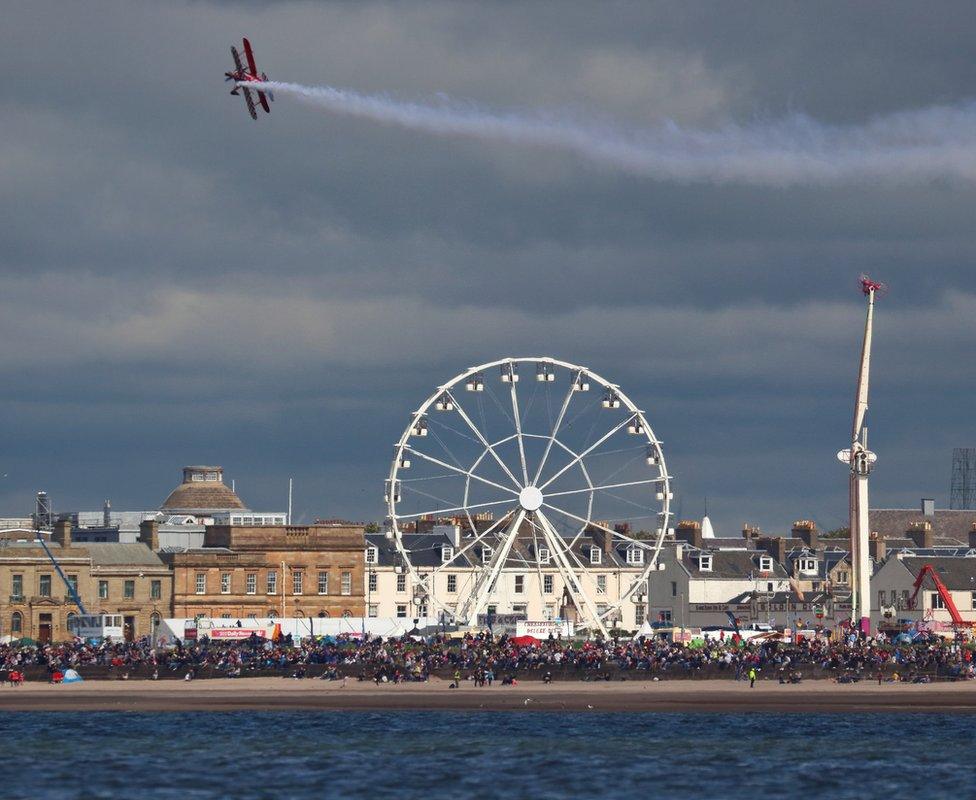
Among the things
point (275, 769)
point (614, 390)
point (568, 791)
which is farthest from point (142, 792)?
point (614, 390)

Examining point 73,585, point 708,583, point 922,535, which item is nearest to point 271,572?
point 73,585

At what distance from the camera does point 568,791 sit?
58594mm

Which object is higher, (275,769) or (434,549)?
(434,549)

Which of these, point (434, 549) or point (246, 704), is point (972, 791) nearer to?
point (246, 704)

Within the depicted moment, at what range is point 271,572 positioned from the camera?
138 metres

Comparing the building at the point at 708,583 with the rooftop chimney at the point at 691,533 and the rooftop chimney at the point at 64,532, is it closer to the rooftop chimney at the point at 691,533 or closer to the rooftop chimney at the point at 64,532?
the rooftop chimney at the point at 691,533

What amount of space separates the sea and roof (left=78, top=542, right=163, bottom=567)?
1860 inches

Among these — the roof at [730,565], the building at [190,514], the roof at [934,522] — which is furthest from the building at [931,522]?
the building at [190,514]

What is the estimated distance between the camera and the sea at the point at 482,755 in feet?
194

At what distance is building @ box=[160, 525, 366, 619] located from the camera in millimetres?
134625

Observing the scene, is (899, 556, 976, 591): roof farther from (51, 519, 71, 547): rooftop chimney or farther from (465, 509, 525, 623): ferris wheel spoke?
(51, 519, 71, 547): rooftop chimney

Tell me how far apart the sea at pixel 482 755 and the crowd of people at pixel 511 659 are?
33.6 feet

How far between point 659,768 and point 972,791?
10212 millimetres

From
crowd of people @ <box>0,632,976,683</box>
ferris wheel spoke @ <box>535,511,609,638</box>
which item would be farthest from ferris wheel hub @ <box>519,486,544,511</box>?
crowd of people @ <box>0,632,976,683</box>
